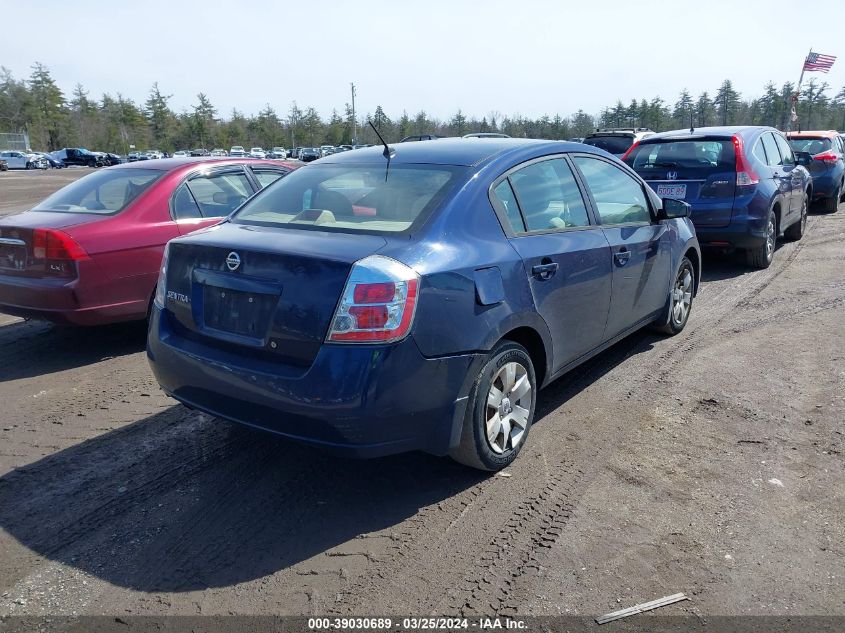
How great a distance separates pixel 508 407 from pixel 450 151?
5.13 ft

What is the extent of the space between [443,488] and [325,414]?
0.92 m

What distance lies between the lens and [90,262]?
17.5 feet

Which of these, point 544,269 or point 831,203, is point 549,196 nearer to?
point 544,269

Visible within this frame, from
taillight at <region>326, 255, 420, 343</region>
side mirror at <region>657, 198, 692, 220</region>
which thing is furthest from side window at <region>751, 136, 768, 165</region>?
taillight at <region>326, 255, 420, 343</region>

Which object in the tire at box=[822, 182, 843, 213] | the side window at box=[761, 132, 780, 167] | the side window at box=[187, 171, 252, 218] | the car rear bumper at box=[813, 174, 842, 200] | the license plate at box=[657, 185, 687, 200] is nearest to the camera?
the side window at box=[187, 171, 252, 218]

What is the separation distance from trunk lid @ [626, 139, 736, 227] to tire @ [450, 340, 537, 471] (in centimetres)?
539

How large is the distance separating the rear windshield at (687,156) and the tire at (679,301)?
2.70 meters

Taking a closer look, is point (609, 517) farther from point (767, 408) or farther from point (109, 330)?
point (109, 330)

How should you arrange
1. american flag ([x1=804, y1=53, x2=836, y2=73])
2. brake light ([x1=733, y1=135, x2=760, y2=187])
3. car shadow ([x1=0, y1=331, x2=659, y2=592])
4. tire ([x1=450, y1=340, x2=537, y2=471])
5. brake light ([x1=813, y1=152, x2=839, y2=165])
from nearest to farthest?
car shadow ([x1=0, y1=331, x2=659, y2=592]) < tire ([x1=450, y1=340, x2=537, y2=471]) < brake light ([x1=733, y1=135, x2=760, y2=187]) < brake light ([x1=813, y1=152, x2=839, y2=165]) < american flag ([x1=804, y1=53, x2=836, y2=73])

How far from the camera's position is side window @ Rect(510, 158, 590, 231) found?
3.89 metres

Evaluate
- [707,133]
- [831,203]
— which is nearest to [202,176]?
[707,133]

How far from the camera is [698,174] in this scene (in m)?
8.28

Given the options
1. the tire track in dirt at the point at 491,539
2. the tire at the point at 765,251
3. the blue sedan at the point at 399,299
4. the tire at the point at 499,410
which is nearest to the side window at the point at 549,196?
the blue sedan at the point at 399,299

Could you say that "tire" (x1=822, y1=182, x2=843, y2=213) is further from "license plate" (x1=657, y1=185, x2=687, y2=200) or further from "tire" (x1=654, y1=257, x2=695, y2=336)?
"tire" (x1=654, y1=257, x2=695, y2=336)
